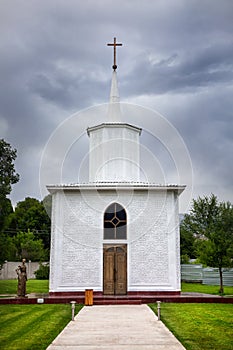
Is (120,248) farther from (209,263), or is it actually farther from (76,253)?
(209,263)

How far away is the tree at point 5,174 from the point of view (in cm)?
2464

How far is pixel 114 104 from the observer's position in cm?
2544

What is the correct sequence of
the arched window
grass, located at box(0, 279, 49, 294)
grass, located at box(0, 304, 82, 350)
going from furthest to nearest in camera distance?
grass, located at box(0, 279, 49, 294)
the arched window
grass, located at box(0, 304, 82, 350)

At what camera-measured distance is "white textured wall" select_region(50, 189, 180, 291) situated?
68.4ft

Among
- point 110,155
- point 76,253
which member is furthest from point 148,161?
point 76,253

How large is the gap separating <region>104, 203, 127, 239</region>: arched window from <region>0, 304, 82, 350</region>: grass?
491 centimetres

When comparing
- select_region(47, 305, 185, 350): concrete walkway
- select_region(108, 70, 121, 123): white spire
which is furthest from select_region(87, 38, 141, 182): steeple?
select_region(47, 305, 185, 350): concrete walkway

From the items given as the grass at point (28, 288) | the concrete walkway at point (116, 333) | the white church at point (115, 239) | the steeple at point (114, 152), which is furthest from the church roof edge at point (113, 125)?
the concrete walkway at point (116, 333)

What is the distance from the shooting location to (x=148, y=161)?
23.4m

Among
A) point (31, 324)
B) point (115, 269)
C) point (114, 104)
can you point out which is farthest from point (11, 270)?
point (31, 324)

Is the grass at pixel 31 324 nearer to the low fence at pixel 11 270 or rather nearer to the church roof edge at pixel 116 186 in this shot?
the church roof edge at pixel 116 186

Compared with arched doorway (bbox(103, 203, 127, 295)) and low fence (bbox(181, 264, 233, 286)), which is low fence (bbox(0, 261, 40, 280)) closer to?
low fence (bbox(181, 264, 233, 286))

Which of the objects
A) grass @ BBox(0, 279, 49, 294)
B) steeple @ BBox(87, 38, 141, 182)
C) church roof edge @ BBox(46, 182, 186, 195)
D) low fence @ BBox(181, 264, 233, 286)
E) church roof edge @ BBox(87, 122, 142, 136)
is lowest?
grass @ BBox(0, 279, 49, 294)

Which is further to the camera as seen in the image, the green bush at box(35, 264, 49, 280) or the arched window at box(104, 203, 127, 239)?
the green bush at box(35, 264, 49, 280)
